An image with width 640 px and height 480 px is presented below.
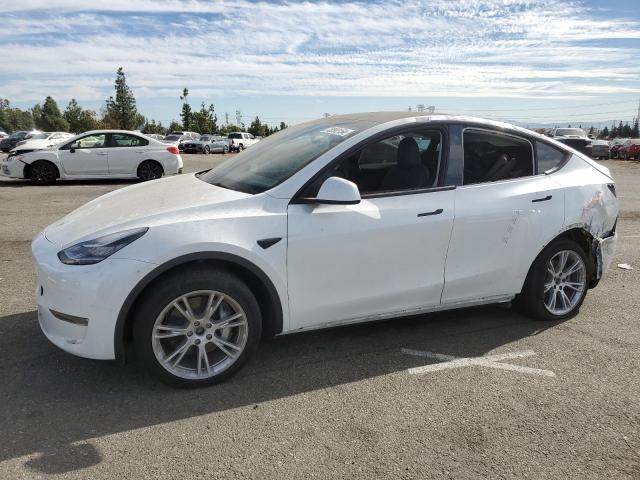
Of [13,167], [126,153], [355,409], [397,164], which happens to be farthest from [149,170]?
[355,409]

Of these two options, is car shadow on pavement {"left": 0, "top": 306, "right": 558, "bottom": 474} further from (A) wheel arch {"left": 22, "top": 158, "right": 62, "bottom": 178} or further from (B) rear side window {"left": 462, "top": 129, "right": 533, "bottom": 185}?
(A) wheel arch {"left": 22, "top": 158, "right": 62, "bottom": 178}

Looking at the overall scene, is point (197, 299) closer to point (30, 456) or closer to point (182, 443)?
point (182, 443)

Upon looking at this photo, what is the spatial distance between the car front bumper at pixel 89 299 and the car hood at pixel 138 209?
228 millimetres

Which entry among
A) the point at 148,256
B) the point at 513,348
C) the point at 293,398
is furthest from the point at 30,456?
the point at 513,348

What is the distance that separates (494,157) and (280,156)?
166 cm

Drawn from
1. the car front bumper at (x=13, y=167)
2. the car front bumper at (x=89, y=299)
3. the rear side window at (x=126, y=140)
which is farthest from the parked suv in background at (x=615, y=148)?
the car front bumper at (x=89, y=299)

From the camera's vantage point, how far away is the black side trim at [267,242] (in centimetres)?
328

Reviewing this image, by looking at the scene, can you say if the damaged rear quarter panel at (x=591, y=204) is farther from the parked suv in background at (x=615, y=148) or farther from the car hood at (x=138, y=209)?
the parked suv in background at (x=615, y=148)

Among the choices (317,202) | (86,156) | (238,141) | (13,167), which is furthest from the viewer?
(238,141)

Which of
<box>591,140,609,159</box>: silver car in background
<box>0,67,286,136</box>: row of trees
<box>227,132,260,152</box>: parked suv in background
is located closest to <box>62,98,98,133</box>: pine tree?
<box>0,67,286,136</box>: row of trees

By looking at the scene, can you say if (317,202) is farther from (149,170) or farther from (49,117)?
(49,117)

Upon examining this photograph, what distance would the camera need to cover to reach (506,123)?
4371 mm

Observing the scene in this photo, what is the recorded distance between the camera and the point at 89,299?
300 centimetres

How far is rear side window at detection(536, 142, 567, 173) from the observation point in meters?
4.38
